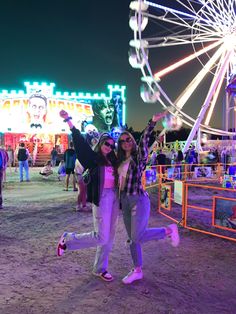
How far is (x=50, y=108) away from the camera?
28000 millimetres

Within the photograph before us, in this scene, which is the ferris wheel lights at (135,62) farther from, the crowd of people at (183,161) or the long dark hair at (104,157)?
the long dark hair at (104,157)

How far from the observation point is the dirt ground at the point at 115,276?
11.3 feet

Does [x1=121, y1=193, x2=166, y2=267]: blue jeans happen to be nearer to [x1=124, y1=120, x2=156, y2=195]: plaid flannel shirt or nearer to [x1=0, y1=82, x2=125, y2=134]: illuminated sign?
[x1=124, y1=120, x2=156, y2=195]: plaid flannel shirt

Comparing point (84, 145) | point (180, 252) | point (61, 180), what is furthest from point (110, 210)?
point (61, 180)

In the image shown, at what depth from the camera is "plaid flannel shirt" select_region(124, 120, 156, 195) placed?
3.87 meters

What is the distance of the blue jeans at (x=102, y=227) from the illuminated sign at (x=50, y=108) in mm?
23764

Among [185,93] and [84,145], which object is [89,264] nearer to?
[84,145]

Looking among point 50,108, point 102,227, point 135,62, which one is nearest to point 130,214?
point 102,227

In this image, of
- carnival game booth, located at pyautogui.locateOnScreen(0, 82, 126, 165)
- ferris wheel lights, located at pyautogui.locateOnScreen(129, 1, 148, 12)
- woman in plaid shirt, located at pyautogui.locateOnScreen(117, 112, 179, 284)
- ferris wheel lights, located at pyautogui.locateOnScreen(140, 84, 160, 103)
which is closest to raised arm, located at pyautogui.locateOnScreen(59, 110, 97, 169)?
woman in plaid shirt, located at pyautogui.locateOnScreen(117, 112, 179, 284)

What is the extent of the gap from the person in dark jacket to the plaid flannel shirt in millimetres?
157

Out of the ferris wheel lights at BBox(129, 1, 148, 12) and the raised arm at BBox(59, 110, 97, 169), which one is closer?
the raised arm at BBox(59, 110, 97, 169)

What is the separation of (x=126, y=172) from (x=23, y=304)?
1.62 m

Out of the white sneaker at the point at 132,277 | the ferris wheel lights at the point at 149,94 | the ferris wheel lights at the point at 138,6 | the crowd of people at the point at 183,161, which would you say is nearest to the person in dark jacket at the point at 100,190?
the white sneaker at the point at 132,277

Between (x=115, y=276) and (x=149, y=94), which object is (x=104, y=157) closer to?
(x=115, y=276)
